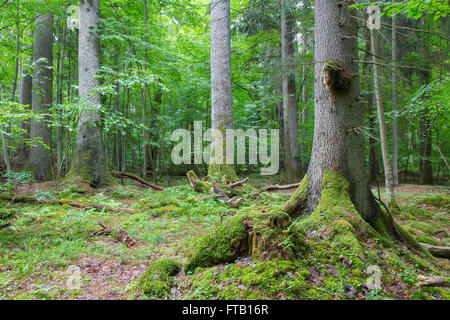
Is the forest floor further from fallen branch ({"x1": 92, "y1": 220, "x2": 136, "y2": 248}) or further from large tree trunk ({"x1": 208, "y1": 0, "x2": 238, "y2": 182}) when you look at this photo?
large tree trunk ({"x1": 208, "y1": 0, "x2": 238, "y2": 182})

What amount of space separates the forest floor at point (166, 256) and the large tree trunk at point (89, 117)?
2.38 meters

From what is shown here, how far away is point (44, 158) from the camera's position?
430 inches

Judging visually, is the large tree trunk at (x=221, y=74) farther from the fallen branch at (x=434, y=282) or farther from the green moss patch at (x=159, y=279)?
the fallen branch at (x=434, y=282)

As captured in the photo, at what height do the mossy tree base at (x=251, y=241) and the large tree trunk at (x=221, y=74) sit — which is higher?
the large tree trunk at (x=221, y=74)

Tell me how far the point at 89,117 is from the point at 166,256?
6.70 m

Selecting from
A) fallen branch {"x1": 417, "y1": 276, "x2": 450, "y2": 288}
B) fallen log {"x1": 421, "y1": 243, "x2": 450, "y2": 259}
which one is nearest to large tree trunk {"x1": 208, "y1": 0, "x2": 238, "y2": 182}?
fallen log {"x1": 421, "y1": 243, "x2": 450, "y2": 259}

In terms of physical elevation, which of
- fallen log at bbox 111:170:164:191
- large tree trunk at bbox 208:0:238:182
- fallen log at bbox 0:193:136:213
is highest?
large tree trunk at bbox 208:0:238:182

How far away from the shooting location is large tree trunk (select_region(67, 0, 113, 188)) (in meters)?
8.58

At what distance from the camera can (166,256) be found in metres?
3.84

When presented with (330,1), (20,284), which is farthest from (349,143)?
(20,284)

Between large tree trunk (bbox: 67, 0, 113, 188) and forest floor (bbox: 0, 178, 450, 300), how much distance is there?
7.82 ft

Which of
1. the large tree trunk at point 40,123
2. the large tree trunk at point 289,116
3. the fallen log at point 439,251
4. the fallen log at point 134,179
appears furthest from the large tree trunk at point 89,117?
the fallen log at point 439,251

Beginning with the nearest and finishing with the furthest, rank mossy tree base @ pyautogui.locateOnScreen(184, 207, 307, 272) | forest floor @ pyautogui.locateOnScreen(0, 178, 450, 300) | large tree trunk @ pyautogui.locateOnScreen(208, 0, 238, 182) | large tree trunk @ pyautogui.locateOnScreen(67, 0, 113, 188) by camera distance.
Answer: forest floor @ pyautogui.locateOnScreen(0, 178, 450, 300) → mossy tree base @ pyautogui.locateOnScreen(184, 207, 307, 272) → large tree trunk @ pyautogui.locateOnScreen(67, 0, 113, 188) → large tree trunk @ pyautogui.locateOnScreen(208, 0, 238, 182)

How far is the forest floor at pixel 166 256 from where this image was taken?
2.52 meters
